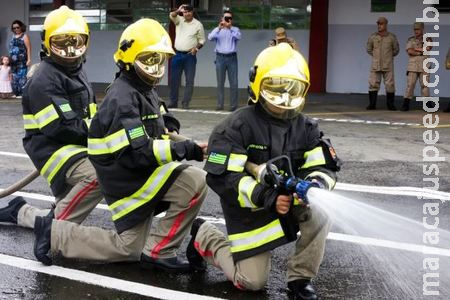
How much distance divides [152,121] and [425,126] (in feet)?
26.6

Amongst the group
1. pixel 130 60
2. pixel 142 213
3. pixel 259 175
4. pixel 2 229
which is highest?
pixel 130 60

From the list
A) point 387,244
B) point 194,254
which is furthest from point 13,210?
point 387,244

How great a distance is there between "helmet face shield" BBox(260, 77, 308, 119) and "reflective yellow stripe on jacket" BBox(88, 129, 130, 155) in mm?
959

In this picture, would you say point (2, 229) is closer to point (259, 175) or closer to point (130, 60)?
point (130, 60)

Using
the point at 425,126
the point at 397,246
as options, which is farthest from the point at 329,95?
the point at 397,246

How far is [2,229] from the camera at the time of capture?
594 centimetres

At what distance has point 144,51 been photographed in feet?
16.0

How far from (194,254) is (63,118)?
143 centimetres

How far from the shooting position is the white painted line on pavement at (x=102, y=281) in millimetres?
4473

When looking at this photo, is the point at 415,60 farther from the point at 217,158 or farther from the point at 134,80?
the point at 217,158

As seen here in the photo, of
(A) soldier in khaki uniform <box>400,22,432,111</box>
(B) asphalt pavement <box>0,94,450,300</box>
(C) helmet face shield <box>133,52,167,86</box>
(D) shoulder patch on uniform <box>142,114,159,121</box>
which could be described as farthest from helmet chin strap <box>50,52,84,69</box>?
(A) soldier in khaki uniform <box>400,22,432,111</box>

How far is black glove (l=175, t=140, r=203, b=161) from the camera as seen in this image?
4645 millimetres

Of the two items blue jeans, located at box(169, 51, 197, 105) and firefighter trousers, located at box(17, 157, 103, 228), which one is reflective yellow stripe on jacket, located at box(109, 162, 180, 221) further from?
blue jeans, located at box(169, 51, 197, 105)

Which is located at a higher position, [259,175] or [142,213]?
[259,175]
